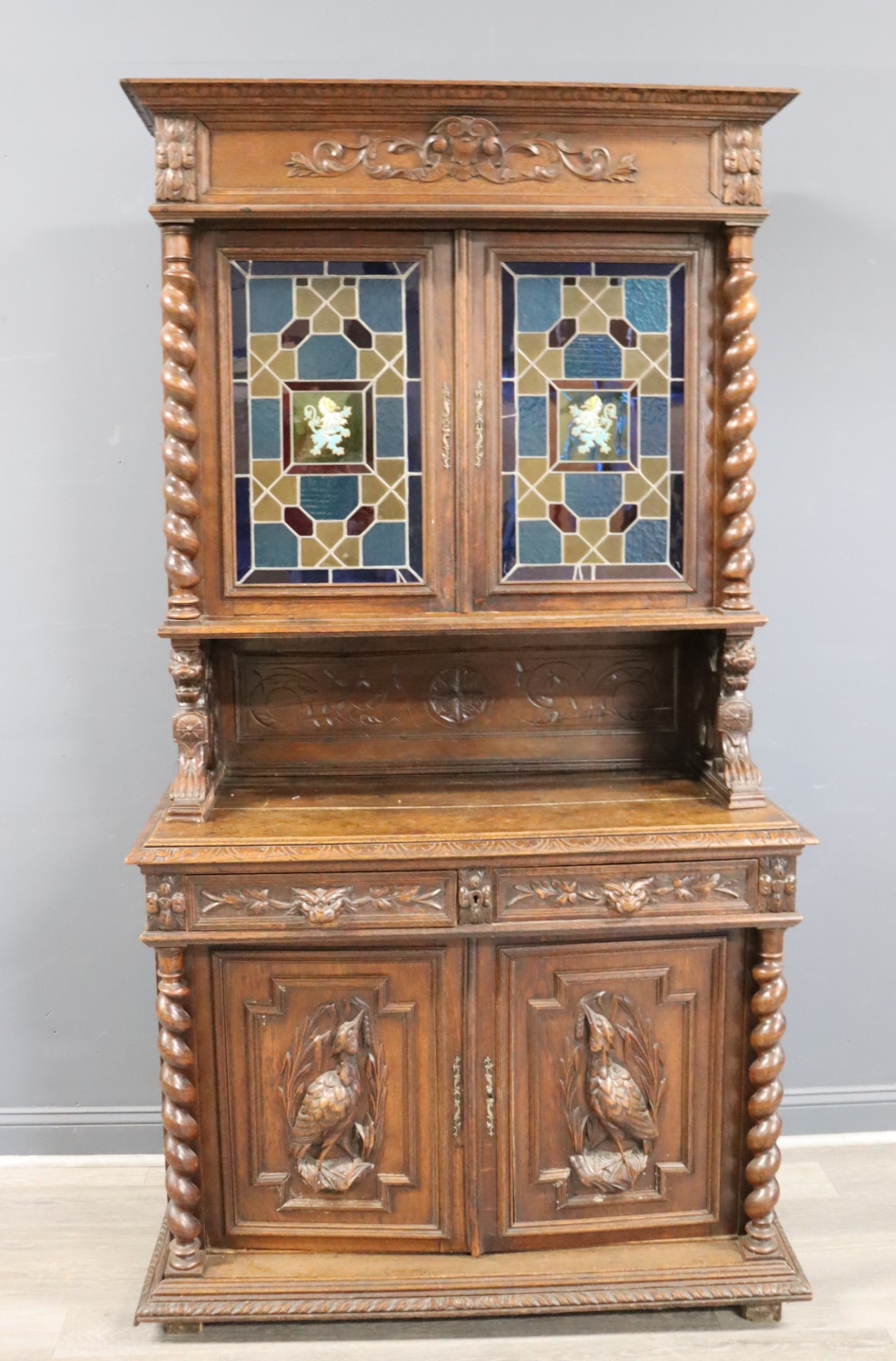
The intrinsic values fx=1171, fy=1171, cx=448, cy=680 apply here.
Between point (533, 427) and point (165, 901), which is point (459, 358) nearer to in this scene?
point (533, 427)

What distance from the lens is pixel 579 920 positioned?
7.24 feet

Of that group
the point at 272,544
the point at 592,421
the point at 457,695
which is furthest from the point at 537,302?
the point at 457,695

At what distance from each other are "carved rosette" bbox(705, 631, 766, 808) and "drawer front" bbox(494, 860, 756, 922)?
0.53 ft

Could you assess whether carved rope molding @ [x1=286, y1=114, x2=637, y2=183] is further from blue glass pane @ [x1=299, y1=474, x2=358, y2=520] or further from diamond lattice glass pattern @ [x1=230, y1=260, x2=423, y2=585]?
blue glass pane @ [x1=299, y1=474, x2=358, y2=520]

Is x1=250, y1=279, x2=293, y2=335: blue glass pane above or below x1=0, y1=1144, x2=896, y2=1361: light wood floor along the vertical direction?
above

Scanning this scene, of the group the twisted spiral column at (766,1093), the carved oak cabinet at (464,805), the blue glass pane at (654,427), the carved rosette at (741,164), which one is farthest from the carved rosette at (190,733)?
the carved rosette at (741,164)

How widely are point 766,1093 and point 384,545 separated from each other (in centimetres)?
130

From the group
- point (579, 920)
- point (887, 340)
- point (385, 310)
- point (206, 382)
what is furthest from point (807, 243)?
point (579, 920)

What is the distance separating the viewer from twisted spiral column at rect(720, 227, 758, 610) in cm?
223

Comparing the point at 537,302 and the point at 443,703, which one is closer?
the point at 537,302

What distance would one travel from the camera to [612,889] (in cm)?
220

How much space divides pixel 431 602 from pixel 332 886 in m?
0.58

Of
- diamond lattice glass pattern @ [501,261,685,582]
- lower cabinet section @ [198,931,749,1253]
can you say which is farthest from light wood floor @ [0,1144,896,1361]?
diamond lattice glass pattern @ [501,261,685,582]

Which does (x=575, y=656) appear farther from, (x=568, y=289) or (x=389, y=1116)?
(x=389, y=1116)
